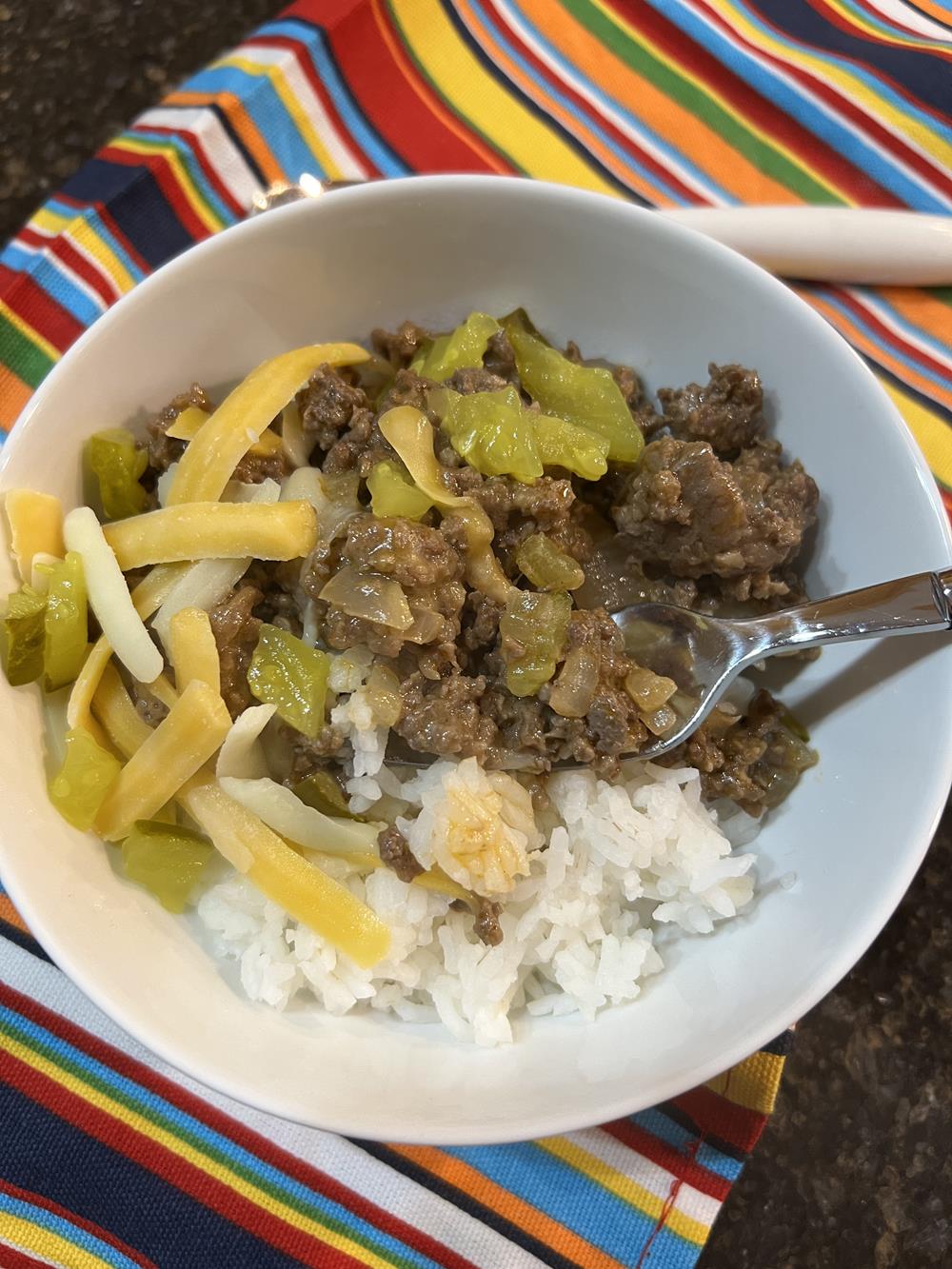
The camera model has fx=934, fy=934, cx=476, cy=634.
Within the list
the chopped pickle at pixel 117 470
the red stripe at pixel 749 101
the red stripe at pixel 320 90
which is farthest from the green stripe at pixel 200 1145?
the red stripe at pixel 749 101

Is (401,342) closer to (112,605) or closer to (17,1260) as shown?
(112,605)

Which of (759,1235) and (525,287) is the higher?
(525,287)

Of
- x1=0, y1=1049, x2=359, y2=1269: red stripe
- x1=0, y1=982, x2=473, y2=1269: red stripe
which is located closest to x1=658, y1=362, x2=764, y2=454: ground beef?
x1=0, y1=982, x2=473, y2=1269: red stripe

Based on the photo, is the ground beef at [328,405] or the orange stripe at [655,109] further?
the orange stripe at [655,109]

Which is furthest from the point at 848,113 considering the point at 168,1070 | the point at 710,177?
the point at 168,1070

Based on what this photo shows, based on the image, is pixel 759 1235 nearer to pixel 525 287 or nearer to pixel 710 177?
pixel 525 287

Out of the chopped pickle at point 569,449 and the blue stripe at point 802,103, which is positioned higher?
the blue stripe at point 802,103

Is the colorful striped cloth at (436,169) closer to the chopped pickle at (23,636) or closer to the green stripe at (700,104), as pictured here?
the green stripe at (700,104)
